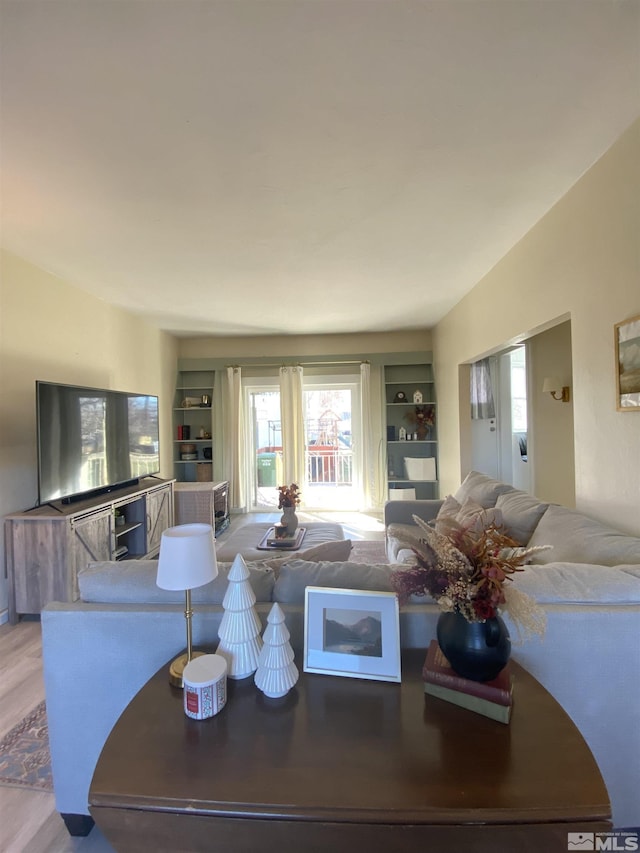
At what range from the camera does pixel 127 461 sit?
11.8 ft

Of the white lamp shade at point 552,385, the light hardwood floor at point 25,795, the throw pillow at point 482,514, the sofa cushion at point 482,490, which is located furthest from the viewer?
the white lamp shade at point 552,385

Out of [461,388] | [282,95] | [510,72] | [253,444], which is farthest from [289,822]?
[253,444]

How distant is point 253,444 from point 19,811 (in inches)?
175

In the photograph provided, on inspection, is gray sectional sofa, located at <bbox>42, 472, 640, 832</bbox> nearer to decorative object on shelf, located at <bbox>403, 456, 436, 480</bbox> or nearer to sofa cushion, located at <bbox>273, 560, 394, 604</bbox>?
sofa cushion, located at <bbox>273, 560, 394, 604</bbox>

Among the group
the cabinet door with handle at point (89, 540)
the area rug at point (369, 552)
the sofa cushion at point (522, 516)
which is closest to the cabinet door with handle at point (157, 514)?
the cabinet door with handle at point (89, 540)

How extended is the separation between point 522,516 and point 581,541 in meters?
0.46

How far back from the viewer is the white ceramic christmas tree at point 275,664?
949mm

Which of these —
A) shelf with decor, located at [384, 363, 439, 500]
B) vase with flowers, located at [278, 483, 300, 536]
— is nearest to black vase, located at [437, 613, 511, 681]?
vase with flowers, located at [278, 483, 300, 536]

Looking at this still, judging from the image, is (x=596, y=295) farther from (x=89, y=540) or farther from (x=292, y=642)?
(x=89, y=540)

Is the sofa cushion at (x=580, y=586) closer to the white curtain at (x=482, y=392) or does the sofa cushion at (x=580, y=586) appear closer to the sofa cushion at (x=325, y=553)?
the sofa cushion at (x=325, y=553)

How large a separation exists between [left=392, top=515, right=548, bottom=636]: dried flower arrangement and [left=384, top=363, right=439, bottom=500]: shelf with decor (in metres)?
4.25

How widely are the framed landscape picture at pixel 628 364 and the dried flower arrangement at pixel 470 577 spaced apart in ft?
3.87

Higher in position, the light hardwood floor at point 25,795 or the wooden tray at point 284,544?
the wooden tray at point 284,544

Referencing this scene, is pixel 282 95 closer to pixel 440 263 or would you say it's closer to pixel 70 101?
pixel 70 101
